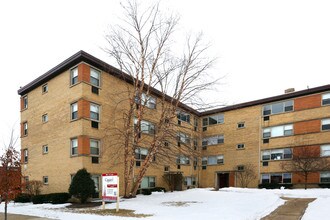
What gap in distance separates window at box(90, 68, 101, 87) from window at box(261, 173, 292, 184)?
22.1 metres

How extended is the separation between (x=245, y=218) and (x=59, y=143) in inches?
672

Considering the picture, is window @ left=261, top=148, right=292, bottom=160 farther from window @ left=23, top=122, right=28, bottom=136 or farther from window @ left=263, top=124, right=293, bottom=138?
window @ left=23, top=122, right=28, bottom=136

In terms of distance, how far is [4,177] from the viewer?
43.6ft

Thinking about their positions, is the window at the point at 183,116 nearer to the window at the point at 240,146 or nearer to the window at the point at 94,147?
the window at the point at 240,146

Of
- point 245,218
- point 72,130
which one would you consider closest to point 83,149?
point 72,130

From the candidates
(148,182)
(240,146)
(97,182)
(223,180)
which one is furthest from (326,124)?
(97,182)

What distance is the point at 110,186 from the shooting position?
15.6 metres

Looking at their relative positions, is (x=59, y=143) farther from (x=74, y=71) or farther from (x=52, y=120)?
(x=74, y=71)

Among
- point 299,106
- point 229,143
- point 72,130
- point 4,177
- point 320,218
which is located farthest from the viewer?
point 229,143

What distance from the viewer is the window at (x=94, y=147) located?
22820 millimetres

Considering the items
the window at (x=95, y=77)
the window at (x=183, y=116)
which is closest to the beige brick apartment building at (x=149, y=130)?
the window at (x=95, y=77)

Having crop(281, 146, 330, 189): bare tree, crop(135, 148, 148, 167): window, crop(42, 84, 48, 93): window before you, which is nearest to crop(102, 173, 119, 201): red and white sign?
crop(135, 148, 148, 167): window

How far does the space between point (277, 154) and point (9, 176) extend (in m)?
28.3

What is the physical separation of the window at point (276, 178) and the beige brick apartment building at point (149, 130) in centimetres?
11
